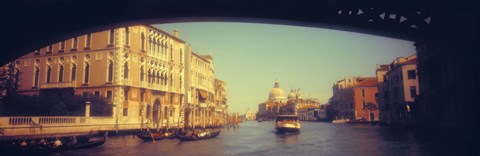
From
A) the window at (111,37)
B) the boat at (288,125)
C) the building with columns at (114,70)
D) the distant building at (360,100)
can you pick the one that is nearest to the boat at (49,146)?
the building with columns at (114,70)

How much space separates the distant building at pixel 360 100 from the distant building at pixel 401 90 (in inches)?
554

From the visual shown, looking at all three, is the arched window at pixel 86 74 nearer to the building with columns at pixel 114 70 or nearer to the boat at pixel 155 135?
the building with columns at pixel 114 70

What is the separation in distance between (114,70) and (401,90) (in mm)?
35418

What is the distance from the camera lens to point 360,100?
69.7 m

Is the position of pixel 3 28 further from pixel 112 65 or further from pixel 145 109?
pixel 145 109

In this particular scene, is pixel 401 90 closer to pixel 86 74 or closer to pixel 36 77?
pixel 86 74

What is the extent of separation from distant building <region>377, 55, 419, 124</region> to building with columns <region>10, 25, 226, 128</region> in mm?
29331

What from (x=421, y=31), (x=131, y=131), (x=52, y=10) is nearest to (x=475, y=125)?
(x=421, y=31)

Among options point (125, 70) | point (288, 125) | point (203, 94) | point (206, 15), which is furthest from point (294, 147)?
point (203, 94)

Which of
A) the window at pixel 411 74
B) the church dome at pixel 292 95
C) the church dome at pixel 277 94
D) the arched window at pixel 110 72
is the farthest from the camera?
the church dome at pixel 277 94

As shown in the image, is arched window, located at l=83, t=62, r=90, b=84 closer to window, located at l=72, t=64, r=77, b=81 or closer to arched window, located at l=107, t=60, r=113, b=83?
window, located at l=72, t=64, r=77, b=81

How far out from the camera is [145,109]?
37.5m

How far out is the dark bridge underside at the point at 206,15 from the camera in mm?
5163

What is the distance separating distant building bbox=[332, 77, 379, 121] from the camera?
67875 mm
